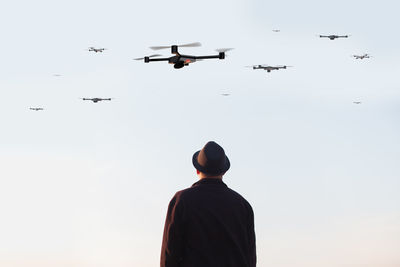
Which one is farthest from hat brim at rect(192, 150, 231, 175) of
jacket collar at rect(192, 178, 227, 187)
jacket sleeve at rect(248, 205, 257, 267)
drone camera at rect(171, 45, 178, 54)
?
drone camera at rect(171, 45, 178, 54)

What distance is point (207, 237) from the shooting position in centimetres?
1338

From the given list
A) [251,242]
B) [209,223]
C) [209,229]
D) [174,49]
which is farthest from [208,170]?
[174,49]

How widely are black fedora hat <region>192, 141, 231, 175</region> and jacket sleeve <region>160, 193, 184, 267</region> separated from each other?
0.92 m

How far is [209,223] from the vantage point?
13406mm

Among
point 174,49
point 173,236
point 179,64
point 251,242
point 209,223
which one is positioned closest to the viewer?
point 173,236

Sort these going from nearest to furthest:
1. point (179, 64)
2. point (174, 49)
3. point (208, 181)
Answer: point (208, 181), point (174, 49), point (179, 64)

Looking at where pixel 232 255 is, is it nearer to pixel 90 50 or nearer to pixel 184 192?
pixel 184 192

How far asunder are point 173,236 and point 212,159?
1.72 metres

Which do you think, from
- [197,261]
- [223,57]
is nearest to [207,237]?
[197,261]

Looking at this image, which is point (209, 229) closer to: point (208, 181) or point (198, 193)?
point (198, 193)

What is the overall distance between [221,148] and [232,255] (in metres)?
2.16

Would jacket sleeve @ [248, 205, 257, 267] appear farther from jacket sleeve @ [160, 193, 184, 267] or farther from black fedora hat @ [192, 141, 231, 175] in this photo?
jacket sleeve @ [160, 193, 184, 267]

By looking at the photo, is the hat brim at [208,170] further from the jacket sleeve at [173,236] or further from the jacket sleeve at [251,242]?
the jacket sleeve at [251,242]

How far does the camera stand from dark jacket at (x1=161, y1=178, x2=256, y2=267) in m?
13.1
